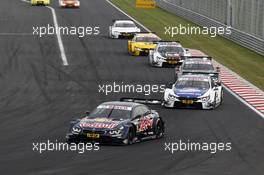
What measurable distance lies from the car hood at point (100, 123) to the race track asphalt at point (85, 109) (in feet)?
2.07

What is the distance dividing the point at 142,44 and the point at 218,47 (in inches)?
321

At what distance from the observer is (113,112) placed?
80.8ft

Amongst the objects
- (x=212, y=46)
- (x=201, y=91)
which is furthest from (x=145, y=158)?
(x=212, y=46)

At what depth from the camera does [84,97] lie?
3488cm

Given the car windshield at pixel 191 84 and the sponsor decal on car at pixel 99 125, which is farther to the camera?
the car windshield at pixel 191 84

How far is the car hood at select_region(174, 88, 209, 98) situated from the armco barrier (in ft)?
67.5

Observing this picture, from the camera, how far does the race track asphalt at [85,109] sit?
20625mm

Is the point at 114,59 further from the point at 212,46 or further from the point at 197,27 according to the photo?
the point at 197,27

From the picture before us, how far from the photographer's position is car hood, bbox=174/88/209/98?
32000mm

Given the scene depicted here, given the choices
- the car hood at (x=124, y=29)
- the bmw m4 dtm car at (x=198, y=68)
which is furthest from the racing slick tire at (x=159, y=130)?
the car hood at (x=124, y=29)

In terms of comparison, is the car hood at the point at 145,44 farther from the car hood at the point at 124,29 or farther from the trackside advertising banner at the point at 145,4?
the trackside advertising banner at the point at 145,4

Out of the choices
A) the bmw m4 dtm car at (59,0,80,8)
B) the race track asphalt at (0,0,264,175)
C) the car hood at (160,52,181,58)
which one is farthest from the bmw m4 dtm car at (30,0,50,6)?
the car hood at (160,52,181,58)

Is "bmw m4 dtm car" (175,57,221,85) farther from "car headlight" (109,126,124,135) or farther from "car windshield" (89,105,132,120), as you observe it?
"car headlight" (109,126,124,135)

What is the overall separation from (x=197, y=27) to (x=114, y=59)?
72.8 ft
